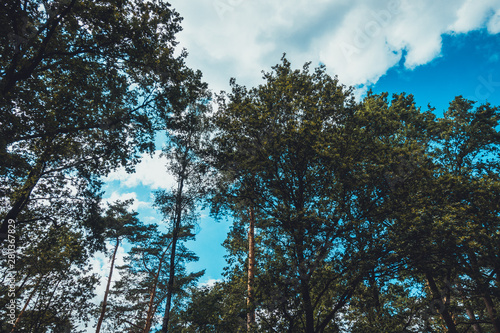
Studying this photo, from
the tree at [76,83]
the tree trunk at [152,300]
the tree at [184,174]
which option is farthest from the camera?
the tree trunk at [152,300]

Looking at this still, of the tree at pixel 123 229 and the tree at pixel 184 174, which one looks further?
the tree at pixel 123 229

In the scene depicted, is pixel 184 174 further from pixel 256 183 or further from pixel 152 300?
pixel 152 300

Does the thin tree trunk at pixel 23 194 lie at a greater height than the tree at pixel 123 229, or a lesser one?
lesser

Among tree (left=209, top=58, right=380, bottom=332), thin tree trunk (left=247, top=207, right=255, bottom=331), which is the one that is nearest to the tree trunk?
thin tree trunk (left=247, top=207, right=255, bottom=331)

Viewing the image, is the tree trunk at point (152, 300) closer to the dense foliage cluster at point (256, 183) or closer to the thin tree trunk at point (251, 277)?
the dense foliage cluster at point (256, 183)

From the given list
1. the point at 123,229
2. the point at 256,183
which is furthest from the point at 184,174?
the point at 123,229

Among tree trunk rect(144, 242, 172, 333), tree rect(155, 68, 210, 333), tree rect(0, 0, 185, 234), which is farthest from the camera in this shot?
tree trunk rect(144, 242, 172, 333)

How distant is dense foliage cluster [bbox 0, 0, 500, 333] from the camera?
7832 millimetres

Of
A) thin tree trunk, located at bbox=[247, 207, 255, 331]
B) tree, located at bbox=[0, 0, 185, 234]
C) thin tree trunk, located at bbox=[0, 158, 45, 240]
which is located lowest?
thin tree trunk, located at bbox=[247, 207, 255, 331]

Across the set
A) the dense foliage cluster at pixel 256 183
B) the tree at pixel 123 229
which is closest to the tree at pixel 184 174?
the dense foliage cluster at pixel 256 183

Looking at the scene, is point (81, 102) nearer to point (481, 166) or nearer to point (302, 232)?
point (302, 232)

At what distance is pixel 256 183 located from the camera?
35.4ft

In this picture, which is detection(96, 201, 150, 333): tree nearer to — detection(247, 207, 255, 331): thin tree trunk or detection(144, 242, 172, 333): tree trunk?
detection(144, 242, 172, 333): tree trunk

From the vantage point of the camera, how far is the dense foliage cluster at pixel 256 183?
7.83 metres
